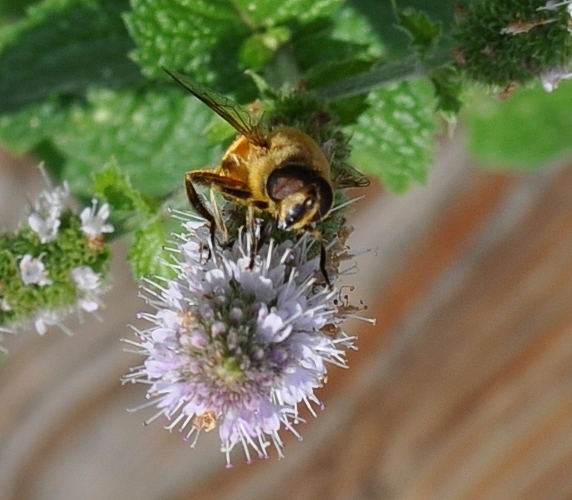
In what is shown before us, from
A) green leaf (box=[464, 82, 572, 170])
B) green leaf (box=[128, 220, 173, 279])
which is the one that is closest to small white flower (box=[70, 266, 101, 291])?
green leaf (box=[128, 220, 173, 279])

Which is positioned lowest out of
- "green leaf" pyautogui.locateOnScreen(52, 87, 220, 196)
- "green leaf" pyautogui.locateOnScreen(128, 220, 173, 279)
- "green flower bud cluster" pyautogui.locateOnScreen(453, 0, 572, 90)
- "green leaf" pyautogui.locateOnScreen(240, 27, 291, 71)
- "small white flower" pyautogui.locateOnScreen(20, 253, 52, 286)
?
"green flower bud cluster" pyautogui.locateOnScreen(453, 0, 572, 90)

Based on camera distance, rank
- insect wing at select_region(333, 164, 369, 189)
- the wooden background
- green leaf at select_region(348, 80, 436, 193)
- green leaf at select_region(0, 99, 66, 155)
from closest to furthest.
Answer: insect wing at select_region(333, 164, 369, 189) → green leaf at select_region(348, 80, 436, 193) → green leaf at select_region(0, 99, 66, 155) → the wooden background

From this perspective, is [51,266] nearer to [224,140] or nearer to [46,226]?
[46,226]

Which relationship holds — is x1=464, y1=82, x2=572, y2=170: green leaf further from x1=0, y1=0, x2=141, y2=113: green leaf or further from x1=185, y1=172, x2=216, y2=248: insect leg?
x1=185, y1=172, x2=216, y2=248: insect leg

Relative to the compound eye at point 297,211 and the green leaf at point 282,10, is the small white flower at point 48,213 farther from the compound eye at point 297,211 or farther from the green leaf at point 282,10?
the compound eye at point 297,211

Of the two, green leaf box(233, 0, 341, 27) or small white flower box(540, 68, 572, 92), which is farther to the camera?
green leaf box(233, 0, 341, 27)

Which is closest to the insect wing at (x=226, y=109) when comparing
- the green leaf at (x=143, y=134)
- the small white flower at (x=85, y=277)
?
the small white flower at (x=85, y=277)

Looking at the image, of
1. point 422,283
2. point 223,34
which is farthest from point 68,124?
point 422,283

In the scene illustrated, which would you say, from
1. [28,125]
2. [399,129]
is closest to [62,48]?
[28,125]
